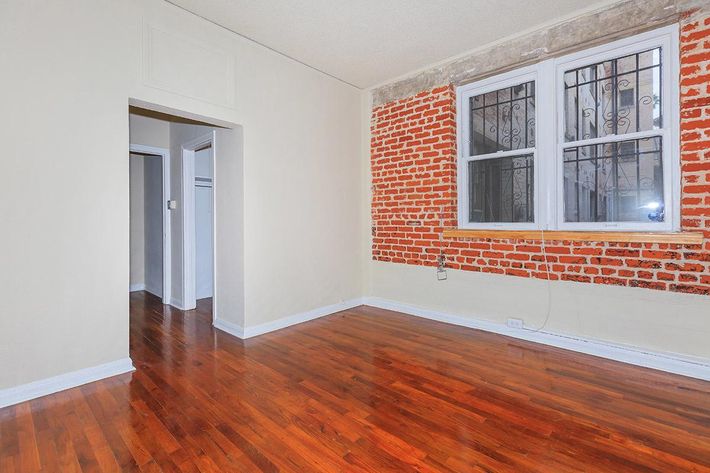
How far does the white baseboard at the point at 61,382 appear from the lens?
2.19m

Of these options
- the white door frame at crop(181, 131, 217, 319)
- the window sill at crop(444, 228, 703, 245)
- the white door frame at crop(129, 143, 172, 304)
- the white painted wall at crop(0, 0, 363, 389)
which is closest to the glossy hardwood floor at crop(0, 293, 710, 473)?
the white painted wall at crop(0, 0, 363, 389)

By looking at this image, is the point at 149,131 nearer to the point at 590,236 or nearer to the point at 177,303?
the point at 177,303

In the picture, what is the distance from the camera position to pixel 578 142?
123 inches

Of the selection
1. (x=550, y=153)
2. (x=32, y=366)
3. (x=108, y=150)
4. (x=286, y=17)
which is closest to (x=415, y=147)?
(x=550, y=153)

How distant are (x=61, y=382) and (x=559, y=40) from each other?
15.1ft

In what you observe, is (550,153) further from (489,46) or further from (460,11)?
(460,11)

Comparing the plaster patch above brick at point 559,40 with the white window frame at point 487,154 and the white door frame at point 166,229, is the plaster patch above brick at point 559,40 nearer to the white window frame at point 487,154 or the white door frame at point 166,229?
the white window frame at point 487,154

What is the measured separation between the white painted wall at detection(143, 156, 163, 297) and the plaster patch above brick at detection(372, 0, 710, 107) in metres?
3.66

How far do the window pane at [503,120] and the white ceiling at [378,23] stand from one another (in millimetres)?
522

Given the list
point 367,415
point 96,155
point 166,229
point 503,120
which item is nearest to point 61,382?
point 96,155

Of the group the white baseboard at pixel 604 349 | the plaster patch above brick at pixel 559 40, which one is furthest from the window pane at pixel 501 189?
the white baseboard at pixel 604 349

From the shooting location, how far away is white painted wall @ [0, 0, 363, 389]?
7.32ft

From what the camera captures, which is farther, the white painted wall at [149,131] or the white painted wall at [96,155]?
the white painted wall at [149,131]

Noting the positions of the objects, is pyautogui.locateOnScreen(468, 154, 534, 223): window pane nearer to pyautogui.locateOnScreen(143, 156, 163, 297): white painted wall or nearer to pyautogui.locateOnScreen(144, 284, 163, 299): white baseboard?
pyautogui.locateOnScreen(143, 156, 163, 297): white painted wall
